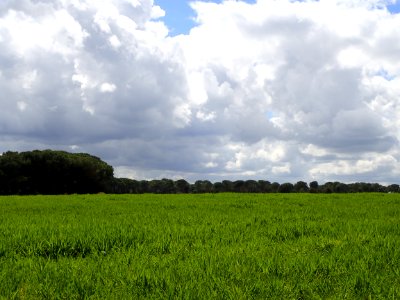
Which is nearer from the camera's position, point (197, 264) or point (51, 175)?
point (197, 264)

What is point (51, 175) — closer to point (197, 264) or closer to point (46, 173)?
point (46, 173)

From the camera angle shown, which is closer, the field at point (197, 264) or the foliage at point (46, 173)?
the field at point (197, 264)

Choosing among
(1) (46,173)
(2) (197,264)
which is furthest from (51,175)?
(2) (197,264)

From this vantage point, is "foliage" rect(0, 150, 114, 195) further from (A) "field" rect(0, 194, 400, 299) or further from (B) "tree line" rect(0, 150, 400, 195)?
(A) "field" rect(0, 194, 400, 299)

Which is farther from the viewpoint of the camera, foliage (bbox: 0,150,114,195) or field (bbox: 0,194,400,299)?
foliage (bbox: 0,150,114,195)

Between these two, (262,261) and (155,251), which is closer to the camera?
(262,261)

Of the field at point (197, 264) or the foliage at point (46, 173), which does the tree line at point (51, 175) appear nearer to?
the foliage at point (46, 173)

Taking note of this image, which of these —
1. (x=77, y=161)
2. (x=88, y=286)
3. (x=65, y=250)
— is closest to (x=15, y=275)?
(x=88, y=286)

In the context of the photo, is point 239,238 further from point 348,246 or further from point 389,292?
point 389,292

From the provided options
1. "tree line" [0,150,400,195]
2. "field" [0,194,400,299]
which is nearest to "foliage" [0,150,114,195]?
"tree line" [0,150,400,195]

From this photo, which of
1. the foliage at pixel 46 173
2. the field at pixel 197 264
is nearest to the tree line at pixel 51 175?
the foliage at pixel 46 173

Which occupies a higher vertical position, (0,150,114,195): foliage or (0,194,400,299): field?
(0,150,114,195): foliage

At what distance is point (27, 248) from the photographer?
967 cm

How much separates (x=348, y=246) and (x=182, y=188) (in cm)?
13332
